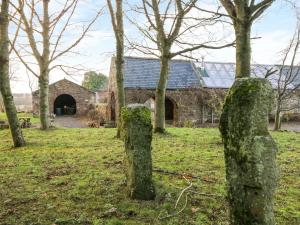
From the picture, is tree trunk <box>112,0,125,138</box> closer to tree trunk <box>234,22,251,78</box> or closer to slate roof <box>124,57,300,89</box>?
tree trunk <box>234,22,251,78</box>

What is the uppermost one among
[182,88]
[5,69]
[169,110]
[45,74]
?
[45,74]

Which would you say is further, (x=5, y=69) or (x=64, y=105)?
(x=64, y=105)

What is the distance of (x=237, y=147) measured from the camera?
10.5ft

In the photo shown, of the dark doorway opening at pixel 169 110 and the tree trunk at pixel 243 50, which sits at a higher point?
the tree trunk at pixel 243 50

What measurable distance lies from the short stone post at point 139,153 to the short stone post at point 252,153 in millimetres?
2029

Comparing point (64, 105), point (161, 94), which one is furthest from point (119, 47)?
point (64, 105)

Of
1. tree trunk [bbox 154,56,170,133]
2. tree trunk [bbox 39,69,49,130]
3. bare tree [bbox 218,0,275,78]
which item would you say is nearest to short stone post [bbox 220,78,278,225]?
bare tree [bbox 218,0,275,78]

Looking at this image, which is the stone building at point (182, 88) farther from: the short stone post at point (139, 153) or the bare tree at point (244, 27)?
the short stone post at point (139, 153)

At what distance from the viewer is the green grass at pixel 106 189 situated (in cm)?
450

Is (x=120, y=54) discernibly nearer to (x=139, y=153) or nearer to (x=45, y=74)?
(x=45, y=74)

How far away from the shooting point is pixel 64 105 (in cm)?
4378

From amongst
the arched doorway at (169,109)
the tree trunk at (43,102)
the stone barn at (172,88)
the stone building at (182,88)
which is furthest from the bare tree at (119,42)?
the arched doorway at (169,109)

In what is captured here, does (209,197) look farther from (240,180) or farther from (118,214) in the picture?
(240,180)

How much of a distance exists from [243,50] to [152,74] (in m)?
20.8
